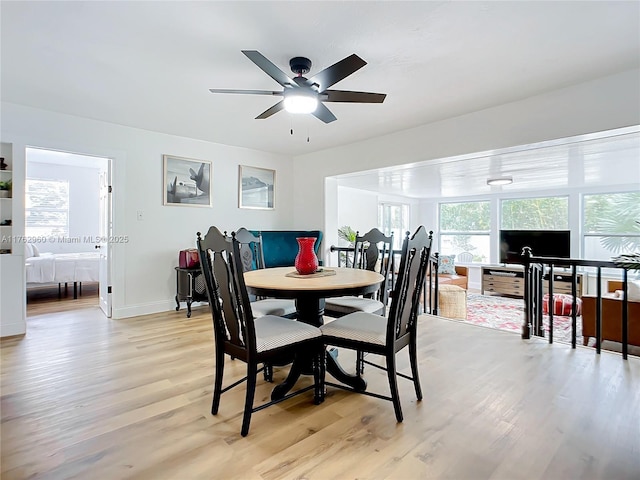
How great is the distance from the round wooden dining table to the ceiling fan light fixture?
1174 mm

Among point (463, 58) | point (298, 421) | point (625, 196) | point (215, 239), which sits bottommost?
point (298, 421)

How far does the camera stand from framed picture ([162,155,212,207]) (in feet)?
14.2

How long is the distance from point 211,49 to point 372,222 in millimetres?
6365

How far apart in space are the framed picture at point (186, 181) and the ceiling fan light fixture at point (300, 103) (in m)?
2.60

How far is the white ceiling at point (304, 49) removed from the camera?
1.86m

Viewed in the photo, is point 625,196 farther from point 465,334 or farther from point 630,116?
point 465,334

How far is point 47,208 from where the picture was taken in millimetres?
6590

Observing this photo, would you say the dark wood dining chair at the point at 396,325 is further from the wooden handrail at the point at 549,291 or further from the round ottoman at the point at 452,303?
the round ottoman at the point at 452,303

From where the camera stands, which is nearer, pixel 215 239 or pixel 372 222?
pixel 215 239

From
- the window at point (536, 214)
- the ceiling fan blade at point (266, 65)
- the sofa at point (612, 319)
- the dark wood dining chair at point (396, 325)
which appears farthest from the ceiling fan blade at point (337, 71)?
the window at point (536, 214)

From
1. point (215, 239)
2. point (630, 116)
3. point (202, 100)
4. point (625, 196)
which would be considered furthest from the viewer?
point (625, 196)

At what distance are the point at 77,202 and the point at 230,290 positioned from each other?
23.1 ft

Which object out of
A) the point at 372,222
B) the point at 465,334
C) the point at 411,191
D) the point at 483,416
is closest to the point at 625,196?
the point at 411,191

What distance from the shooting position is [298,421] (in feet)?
5.88
